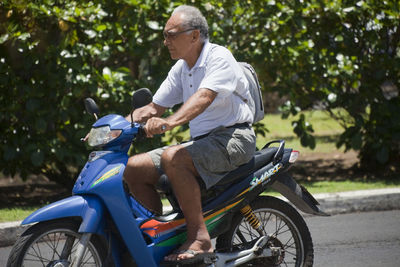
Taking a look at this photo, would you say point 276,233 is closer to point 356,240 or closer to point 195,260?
point 195,260

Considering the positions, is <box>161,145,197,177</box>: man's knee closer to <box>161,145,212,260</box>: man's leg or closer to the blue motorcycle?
<box>161,145,212,260</box>: man's leg

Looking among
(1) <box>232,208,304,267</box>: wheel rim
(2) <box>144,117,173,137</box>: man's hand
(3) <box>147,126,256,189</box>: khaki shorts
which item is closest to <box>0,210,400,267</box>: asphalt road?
(1) <box>232,208,304,267</box>: wheel rim

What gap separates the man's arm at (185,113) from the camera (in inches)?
146

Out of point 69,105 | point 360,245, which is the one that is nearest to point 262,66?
point 69,105

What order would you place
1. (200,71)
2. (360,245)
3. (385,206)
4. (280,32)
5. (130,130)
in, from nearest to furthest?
(130,130) → (200,71) → (360,245) → (385,206) → (280,32)

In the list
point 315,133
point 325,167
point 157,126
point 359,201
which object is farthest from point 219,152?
point 315,133

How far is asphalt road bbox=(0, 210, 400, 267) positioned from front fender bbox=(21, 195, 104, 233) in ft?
5.79

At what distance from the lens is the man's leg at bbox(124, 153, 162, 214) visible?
4.04 m

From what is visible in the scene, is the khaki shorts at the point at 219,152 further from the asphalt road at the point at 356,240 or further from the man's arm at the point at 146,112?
the asphalt road at the point at 356,240

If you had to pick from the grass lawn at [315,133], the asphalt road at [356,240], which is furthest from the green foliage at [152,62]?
the grass lawn at [315,133]

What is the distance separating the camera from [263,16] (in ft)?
25.2

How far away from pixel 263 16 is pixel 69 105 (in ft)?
7.90

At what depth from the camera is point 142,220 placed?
152 inches

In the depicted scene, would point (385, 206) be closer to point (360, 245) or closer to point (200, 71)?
point (360, 245)
